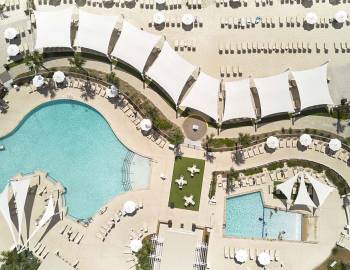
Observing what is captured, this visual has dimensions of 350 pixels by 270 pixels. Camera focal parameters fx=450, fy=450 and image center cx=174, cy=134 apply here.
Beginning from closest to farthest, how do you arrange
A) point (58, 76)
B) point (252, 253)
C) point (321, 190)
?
point (321, 190)
point (252, 253)
point (58, 76)

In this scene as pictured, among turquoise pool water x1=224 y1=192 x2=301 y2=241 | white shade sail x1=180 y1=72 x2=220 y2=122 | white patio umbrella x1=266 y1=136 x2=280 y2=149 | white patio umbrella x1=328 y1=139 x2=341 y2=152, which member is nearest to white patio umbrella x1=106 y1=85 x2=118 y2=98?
white shade sail x1=180 y1=72 x2=220 y2=122

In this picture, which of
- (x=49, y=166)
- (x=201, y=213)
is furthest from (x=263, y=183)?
(x=49, y=166)

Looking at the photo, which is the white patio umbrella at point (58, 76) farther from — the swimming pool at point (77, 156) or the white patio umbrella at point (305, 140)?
the white patio umbrella at point (305, 140)

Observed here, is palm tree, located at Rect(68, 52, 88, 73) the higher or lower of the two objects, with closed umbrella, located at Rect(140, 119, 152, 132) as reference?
higher

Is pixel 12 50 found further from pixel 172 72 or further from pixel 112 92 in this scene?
pixel 172 72

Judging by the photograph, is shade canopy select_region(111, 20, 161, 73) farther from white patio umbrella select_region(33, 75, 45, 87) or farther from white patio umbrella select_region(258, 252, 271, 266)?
white patio umbrella select_region(258, 252, 271, 266)

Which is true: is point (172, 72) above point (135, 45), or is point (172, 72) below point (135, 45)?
below

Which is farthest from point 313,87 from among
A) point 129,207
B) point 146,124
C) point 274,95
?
point 129,207
